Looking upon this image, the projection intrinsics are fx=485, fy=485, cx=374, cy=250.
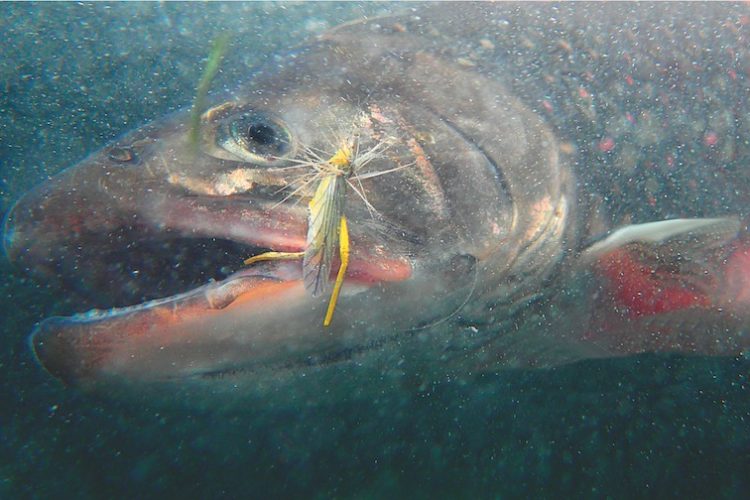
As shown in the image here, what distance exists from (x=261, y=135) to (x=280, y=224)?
43 centimetres

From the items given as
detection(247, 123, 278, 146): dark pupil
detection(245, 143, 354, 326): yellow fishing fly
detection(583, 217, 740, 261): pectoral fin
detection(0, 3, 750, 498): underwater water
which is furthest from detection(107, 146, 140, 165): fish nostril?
detection(583, 217, 740, 261): pectoral fin

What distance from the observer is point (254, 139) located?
6.70 feet

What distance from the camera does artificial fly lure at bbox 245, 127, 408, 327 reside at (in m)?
1.72

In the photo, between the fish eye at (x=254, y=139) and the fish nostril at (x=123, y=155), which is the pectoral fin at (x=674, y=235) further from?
the fish nostril at (x=123, y=155)

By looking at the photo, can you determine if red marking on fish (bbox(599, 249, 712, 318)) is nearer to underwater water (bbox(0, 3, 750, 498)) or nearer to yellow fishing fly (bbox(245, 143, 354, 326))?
underwater water (bbox(0, 3, 750, 498))

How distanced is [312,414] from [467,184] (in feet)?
6.08

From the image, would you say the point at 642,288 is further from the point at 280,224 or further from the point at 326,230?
the point at 280,224

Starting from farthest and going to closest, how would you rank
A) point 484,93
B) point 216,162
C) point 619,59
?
point 619,59 → point 484,93 → point 216,162

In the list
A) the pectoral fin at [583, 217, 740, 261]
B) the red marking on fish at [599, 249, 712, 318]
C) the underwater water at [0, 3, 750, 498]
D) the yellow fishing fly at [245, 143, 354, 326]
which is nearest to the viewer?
the yellow fishing fly at [245, 143, 354, 326]

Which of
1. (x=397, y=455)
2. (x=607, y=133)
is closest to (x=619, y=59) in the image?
(x=607, y=133)

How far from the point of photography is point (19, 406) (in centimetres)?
390

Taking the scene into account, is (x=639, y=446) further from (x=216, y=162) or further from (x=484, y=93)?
(x=216, y=162)

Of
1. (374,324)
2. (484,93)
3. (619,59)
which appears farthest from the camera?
(619,59)

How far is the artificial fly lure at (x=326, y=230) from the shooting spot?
1.72 m
